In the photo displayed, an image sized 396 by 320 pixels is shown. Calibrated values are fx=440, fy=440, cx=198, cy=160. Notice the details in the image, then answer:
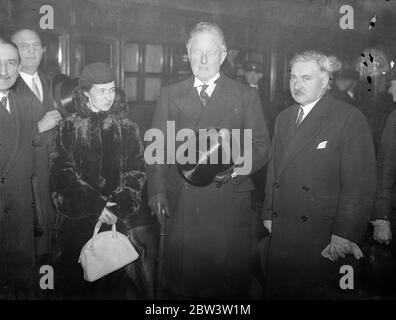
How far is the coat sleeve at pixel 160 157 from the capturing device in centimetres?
322

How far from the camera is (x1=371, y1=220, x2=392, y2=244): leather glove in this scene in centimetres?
340

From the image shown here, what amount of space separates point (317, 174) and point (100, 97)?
1.66 m

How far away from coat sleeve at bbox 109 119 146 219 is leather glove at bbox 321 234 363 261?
1.45 m

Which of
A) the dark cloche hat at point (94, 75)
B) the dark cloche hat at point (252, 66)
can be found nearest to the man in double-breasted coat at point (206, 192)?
the dark cloche hat at point (252, 66)

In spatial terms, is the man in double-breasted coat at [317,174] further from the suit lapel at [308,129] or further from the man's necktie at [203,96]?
the man's necktie at [203,96]

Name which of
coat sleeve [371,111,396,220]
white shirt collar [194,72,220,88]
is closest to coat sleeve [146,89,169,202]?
white shirt collar [194,72,220,88]

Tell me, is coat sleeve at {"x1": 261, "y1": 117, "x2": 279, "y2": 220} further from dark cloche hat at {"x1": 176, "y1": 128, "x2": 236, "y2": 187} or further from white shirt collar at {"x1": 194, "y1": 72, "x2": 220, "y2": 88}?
white shirt collar at {"x1": 194, "y1": 72, "x2": 220, "y2": 88}

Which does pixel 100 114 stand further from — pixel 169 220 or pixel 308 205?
pixel 308 205

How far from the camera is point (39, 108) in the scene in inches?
125

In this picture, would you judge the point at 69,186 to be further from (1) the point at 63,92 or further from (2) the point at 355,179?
(2) the point at 355,179

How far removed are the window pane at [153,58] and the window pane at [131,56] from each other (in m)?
0.08
